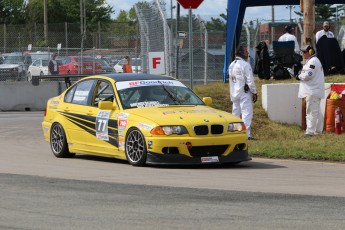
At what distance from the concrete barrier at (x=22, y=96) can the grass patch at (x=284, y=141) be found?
11400 mm

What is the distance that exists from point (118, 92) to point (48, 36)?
26.3 metres

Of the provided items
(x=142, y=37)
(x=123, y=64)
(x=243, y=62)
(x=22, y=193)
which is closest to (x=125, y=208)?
(x=22, y=193)

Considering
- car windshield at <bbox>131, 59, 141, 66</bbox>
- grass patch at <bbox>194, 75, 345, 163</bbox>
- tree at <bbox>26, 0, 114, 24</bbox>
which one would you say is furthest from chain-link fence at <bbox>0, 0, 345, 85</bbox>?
tree at <bbox>26, 0, 114, 24</bbox>

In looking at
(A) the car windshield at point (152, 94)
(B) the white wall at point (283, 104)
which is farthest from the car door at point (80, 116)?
(B) the white wall at point (283, 104)

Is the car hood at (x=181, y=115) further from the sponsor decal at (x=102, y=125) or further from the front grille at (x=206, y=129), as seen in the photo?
the sponsor decal at (x=102, y=125)

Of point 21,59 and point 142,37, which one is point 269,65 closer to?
point 142,37

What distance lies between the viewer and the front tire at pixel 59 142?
15711 mm

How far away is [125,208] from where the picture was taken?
9.61 m

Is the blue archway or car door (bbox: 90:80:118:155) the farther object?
the blue archway

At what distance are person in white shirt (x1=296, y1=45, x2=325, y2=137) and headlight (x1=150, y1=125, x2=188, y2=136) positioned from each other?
197 inches

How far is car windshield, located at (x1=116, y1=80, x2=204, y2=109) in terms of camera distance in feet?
48.4

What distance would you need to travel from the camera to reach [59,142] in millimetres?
15812

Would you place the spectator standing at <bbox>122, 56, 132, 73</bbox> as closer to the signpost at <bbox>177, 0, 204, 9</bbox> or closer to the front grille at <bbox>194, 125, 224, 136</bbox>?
the signpost at <bbox>177, 0, 204, 9</bbox>

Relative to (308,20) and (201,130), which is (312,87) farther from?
(201,130)
